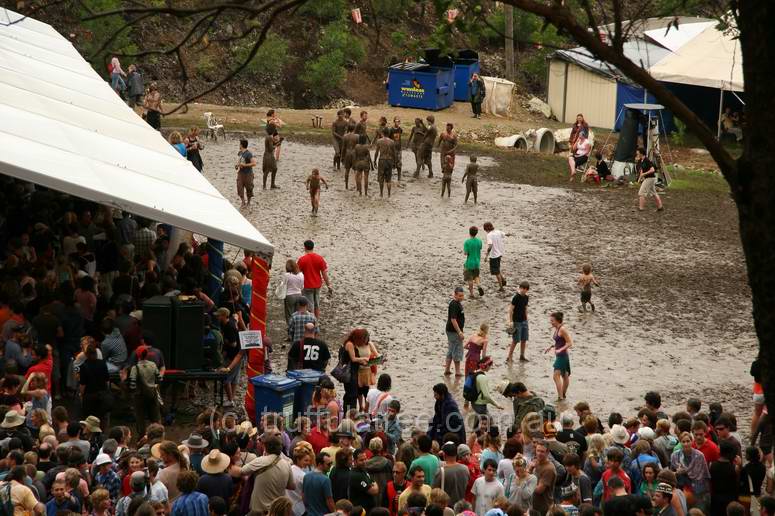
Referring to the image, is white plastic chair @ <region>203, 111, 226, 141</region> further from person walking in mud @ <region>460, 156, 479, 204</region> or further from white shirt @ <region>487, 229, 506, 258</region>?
white shirt @ <region>487, 229, 506, 258</region>

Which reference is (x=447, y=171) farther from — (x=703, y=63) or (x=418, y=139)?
(x=703, y=63)

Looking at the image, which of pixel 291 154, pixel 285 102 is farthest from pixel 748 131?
pixel 285 102

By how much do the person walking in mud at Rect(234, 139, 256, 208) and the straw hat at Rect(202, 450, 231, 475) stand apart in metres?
14.9

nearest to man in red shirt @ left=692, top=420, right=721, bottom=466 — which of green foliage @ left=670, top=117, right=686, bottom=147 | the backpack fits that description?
the backpack

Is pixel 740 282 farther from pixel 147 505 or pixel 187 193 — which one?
pixel 147 505

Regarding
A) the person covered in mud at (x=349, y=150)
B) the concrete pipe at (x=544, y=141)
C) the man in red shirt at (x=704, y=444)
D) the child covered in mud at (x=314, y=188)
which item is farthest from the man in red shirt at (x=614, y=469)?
the concrete pipe at (x=544, y=141)

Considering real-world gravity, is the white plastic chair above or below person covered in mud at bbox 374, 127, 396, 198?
above

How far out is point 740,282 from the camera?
73.4ft

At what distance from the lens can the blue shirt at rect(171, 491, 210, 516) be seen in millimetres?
9523

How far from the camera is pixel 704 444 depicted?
11.9m

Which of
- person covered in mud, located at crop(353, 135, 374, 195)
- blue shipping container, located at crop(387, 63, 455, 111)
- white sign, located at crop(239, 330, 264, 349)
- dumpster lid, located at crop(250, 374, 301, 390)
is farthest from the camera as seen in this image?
blue shipping container, located at crop(387, 63, 455, 111)

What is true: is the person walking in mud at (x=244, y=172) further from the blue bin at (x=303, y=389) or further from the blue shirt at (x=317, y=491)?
the blue shirt at (x=317, y=491)

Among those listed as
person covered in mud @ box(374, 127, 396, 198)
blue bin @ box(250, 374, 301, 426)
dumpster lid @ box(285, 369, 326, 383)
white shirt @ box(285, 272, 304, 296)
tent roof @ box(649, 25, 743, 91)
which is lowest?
blue bin @ box(250, 374, 301, 426)

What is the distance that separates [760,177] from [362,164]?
73.3 feet
